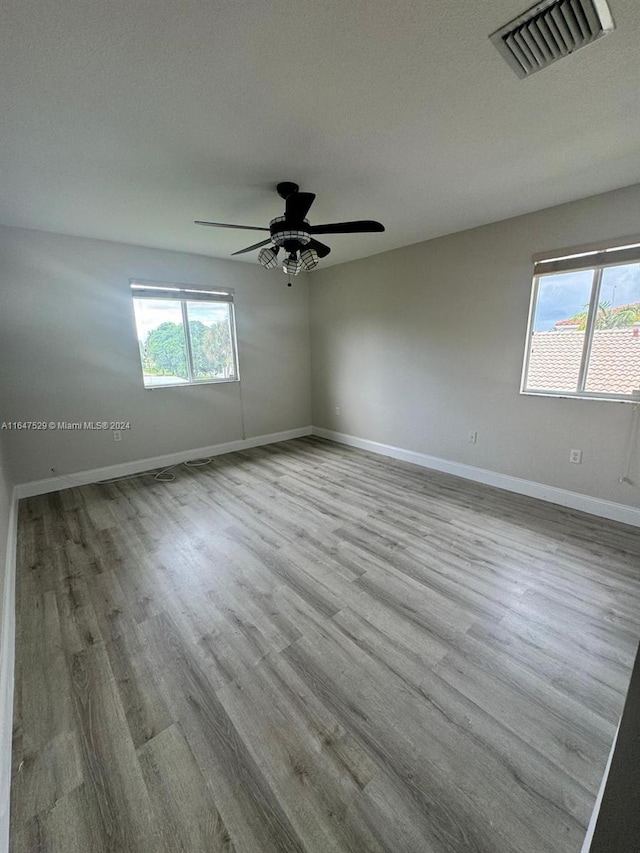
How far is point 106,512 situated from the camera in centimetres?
301

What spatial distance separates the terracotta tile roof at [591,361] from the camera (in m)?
2.59

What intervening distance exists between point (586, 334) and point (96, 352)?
4705mm

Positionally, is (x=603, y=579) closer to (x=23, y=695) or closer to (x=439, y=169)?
(x=439, y=169)

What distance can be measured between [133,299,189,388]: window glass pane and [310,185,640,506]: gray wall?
6.98 feet

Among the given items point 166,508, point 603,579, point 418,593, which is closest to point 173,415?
point 166,508

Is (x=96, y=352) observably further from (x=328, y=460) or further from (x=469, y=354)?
(x=469, y=354)

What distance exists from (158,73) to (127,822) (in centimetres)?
271

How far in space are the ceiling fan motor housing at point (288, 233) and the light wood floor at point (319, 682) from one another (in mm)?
2158

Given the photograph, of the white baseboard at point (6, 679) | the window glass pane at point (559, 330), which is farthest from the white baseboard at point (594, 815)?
the window glass pane at point (559, 330)

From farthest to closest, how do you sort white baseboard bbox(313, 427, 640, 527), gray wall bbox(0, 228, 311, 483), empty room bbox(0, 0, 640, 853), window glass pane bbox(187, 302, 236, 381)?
window glass pane bbox(187, 302, 236, 381)
gray wall bbox(0, 228, 311, 483)
white baseboard bbox(313, 427, 640, 527)
empty room bbox(0, 0, 640, 853)

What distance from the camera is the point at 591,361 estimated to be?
2766mm

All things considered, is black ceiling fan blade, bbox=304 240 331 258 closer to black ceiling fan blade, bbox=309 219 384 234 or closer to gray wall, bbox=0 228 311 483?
black ceiling fan blade, bbox=309 219 384 234

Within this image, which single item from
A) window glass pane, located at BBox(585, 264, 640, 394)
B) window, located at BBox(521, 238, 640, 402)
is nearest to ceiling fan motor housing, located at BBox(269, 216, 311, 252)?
window, located at BBox(521, 238, 640, 402)

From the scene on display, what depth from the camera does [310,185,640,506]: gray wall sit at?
9.02ft
